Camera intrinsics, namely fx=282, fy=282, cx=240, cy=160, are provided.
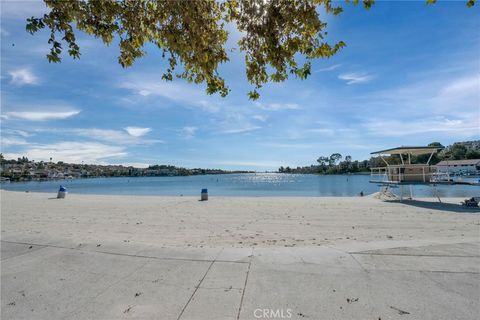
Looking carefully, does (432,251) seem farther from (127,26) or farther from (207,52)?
(127,26)

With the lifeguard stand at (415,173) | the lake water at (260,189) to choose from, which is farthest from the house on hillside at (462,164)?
the lifeguard stand at (415,173)

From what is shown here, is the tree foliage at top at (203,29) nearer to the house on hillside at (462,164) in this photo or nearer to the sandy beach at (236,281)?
the sandy beach at (236,281)

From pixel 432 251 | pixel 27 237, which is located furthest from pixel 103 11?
pixel 432 251

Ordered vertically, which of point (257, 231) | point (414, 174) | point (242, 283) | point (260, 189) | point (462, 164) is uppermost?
point (462, 164)

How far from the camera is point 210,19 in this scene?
551cm

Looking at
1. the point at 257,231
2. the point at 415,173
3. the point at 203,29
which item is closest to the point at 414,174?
the point at 415,173

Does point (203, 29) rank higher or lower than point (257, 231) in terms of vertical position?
higher

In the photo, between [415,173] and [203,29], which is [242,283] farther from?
[415,173]

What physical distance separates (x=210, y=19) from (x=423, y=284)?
18.9 feet

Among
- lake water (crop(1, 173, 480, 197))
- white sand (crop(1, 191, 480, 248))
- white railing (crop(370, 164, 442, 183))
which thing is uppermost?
white railing (crop(370, 164, 442, 183))

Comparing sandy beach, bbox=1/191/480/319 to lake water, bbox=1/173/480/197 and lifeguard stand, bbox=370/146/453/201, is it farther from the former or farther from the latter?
lake water, bbox=1/173/480/197

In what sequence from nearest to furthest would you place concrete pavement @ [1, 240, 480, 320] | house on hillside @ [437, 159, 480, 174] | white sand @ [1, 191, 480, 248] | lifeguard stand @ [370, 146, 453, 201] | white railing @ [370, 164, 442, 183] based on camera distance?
concrete pavement @ [1, 240, 480, 320]
white sand @ [1, 191, 480, 248]
lifeguard stand @ [370, 146, 453, 201]
white railing @ [370, 164, 442, 183]
house on hillside @ [437, 159, 480, 174]

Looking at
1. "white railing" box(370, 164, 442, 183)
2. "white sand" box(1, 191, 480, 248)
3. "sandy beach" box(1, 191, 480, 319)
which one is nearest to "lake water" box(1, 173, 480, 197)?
"white railing" box(370, 164, 442, 183)

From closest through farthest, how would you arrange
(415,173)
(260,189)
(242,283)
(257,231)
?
1. (242,283)
2. (257,231)
3. (415,173)
4. (260,189)
